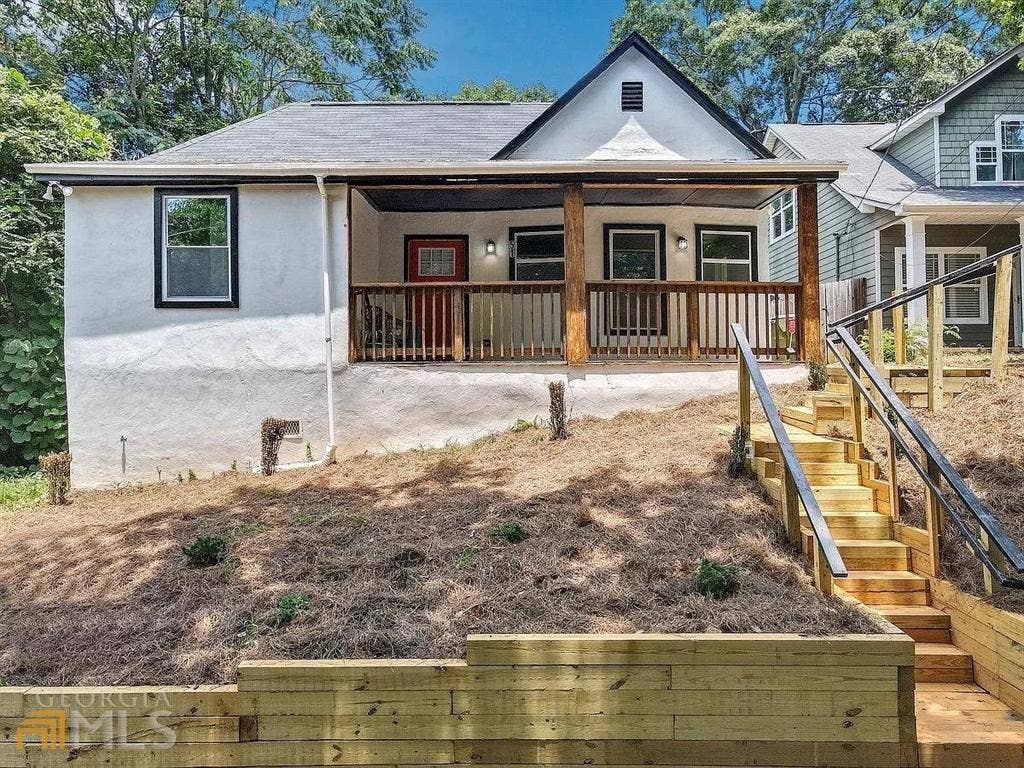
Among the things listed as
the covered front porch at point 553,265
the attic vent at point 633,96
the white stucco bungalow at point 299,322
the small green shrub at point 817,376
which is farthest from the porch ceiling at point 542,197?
the small green shrub at point 817,376

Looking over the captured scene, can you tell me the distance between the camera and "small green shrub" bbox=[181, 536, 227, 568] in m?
4.57

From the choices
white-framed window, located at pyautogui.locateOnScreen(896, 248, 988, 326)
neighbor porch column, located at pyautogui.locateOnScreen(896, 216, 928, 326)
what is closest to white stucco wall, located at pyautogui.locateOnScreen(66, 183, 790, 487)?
neighbor porch column, located at pyautogui.locateOnScreen(896, 216, 928, 326)

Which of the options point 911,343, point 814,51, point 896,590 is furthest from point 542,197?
point 814,51

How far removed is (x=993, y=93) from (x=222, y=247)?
635 inches

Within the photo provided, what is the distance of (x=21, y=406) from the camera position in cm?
1123

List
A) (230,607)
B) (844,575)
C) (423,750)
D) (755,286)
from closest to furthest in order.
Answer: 1. (423,750)
2. (844,575)
3. (230,607)
4. (755,286)

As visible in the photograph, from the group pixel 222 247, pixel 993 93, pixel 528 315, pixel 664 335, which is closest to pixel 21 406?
pixel 222 247

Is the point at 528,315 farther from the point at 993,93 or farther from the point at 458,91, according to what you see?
the point at 458,91

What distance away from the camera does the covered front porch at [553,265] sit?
343 inches

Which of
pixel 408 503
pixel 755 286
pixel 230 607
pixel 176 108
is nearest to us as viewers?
pixel 230 607

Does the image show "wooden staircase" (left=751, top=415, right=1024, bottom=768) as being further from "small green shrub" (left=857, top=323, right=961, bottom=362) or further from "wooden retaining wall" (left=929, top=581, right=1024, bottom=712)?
"small green shrub" (left=857, top=323, right=961, bottom=362)

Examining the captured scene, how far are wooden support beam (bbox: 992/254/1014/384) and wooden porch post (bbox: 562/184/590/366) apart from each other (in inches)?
173

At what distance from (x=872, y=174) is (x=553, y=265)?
29.9 ft

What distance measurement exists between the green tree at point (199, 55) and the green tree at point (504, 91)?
5.82m
